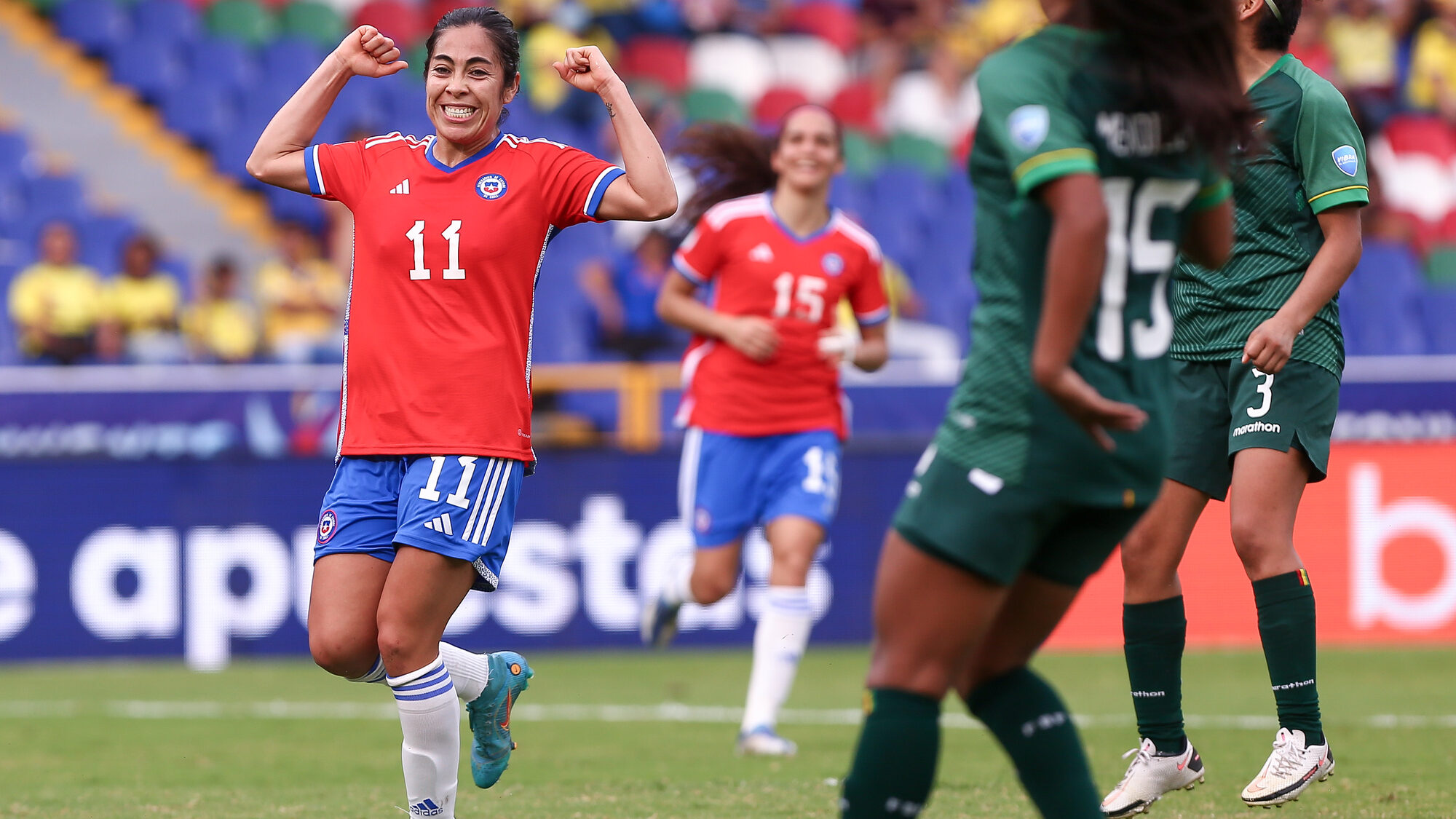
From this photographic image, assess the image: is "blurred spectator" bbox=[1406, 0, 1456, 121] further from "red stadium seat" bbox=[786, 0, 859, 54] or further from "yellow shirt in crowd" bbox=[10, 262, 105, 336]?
"yellow shirt in crowd" bbox=[10, 262, 105, 336]

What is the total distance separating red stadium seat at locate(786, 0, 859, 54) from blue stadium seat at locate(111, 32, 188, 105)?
6771 millimetres

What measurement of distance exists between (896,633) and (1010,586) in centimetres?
27

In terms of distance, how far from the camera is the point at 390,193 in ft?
15.6

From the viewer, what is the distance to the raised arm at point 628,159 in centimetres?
471

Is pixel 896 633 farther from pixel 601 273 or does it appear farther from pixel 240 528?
pixel 601 273

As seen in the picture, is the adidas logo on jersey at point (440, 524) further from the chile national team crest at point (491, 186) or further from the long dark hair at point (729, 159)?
the long dark hair at point (729, 159)

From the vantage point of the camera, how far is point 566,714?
8344 millimetres

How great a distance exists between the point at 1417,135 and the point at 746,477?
47.6 feet

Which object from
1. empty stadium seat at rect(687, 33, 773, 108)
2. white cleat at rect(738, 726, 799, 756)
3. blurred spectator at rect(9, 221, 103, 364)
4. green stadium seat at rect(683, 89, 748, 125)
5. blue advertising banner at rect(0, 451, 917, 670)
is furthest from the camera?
empty stadium seat at rect(687, 33, 773, 108)

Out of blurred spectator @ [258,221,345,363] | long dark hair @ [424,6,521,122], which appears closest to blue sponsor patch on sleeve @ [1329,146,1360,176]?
long dark hair @ [424,6,521,122]

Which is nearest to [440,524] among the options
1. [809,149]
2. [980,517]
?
[980,517]

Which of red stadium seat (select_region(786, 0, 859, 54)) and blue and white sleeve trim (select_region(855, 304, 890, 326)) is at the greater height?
red stadium seat (select_region(786, 0, 859, 54))

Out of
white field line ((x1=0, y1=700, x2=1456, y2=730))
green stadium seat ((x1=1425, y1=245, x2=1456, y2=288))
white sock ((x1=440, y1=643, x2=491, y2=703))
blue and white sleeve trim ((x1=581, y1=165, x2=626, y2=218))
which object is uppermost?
blue and white sleeve trim ((x1=581, y1=165, x2=626, y2=218))

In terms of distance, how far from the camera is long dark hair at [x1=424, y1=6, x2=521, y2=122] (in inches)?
187
